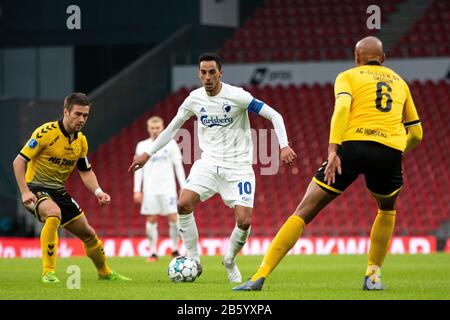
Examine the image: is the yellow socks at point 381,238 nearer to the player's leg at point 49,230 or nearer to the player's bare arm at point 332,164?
the player's bare arm at point 332,164

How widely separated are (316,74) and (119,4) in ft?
16.5

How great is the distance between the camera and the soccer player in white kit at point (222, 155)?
9914 millimetres

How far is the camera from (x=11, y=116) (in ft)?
72.4

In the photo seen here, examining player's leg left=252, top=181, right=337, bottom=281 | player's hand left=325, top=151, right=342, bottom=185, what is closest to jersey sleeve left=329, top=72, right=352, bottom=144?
player's hand left=325, top=151, right=342, bottom=185

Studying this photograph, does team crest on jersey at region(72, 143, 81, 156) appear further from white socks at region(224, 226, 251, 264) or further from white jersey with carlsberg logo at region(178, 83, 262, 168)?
white socks at region(224, 226, 251, 264)

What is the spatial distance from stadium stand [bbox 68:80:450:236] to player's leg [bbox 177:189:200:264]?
9456 millimetres

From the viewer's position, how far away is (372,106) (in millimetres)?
8367

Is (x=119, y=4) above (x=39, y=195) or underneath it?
above

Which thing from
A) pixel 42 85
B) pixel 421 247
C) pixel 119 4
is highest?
pixel 119 4

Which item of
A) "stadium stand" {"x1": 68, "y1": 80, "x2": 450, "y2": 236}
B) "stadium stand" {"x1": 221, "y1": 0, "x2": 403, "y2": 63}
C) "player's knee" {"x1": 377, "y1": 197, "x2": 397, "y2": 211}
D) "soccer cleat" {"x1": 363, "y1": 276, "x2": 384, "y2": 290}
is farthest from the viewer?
"stadium stand" {"x1": 221, "y1": 0, "x2": 403, "y2": 63}

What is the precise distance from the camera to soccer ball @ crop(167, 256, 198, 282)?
9906 mm

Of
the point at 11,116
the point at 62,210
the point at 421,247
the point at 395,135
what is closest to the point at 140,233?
the point at 11,116

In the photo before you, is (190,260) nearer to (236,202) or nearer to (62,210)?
(236,202)

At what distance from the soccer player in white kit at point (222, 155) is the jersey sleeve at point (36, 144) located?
1.08 meters
